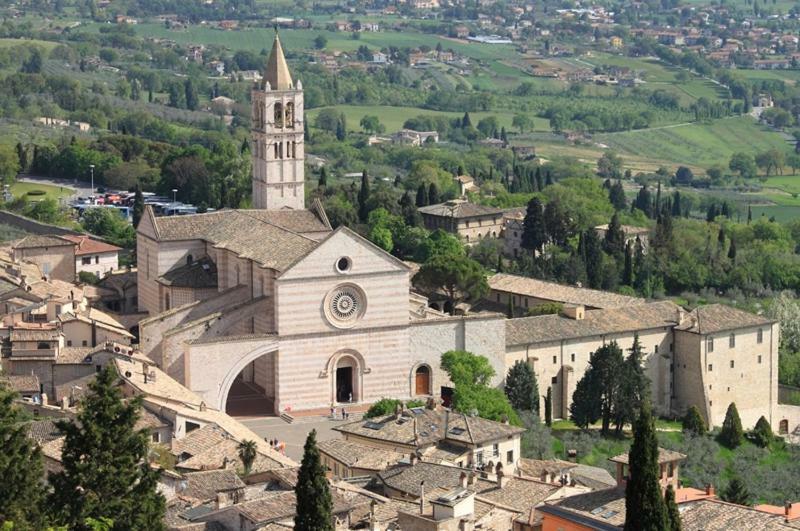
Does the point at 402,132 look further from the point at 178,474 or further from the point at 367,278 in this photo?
the point at 178,474

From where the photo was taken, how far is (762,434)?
67.1m

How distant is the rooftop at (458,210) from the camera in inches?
3639

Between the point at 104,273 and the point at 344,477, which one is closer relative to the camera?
the point at 344,477

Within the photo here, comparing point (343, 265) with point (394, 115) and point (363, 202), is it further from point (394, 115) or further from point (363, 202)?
point (394, 115)

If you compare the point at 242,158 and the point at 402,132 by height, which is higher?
the point at 242,158

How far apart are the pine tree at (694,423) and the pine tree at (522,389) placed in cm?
556

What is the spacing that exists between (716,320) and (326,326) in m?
15.0

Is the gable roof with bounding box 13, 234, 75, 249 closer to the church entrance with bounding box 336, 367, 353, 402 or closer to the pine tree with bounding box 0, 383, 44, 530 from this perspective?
the church entrance with bounding box 336, 367, 353, 402

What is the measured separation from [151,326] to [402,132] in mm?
116665

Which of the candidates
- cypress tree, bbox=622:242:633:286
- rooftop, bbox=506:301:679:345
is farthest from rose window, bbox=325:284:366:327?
cypress tree, bbox=622:242:633:286

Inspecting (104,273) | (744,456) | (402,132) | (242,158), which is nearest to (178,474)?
(744,456)

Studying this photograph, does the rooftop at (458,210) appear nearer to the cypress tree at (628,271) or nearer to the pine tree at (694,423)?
the cypress tree at (628,271)

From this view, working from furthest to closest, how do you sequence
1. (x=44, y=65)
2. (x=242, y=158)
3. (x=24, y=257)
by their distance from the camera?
(x=44, y=65), (x=242, y=158), (x=24, y=257)

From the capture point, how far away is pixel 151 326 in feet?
196
